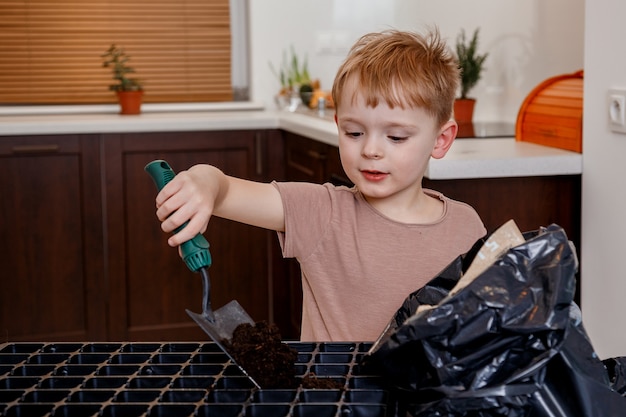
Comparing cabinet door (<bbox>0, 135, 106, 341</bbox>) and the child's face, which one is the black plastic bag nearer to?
the child's face

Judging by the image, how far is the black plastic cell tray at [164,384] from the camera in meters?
0.75

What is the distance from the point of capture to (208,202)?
0.97m

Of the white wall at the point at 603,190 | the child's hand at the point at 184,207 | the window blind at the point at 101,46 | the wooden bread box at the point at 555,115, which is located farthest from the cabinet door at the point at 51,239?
the child's hand at the point at 184,207

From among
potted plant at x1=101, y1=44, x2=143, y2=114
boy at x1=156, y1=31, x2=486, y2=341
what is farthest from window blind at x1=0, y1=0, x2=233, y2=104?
boy at x1=156, y1=31, x2=486, y2=341

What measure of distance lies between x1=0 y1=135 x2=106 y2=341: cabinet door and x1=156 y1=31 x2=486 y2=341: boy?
2.04 metres

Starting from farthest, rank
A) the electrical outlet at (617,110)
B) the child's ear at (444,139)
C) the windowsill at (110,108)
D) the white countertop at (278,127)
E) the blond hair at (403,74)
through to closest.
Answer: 1. the windowsill at (110,108)
2. the white countertop at (278,127)
3. the electrical outlet at (617,110)
4. the child's ear at (444,139)
5. the blond hair at (403,74)

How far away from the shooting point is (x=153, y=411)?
75 centimetres

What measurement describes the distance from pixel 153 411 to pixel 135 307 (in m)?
2.67

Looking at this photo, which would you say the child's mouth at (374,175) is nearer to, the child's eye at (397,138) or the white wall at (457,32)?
the child's eye at (397,138)

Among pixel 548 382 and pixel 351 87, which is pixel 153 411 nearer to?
pixel 548 382

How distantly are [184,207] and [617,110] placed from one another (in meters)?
1.26

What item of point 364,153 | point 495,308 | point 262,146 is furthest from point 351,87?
point 262,146

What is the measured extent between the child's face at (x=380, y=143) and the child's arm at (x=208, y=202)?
137 mm

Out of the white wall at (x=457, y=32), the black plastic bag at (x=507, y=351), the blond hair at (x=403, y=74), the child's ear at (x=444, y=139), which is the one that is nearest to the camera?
the black plastic bag at (x=507, y=351)
